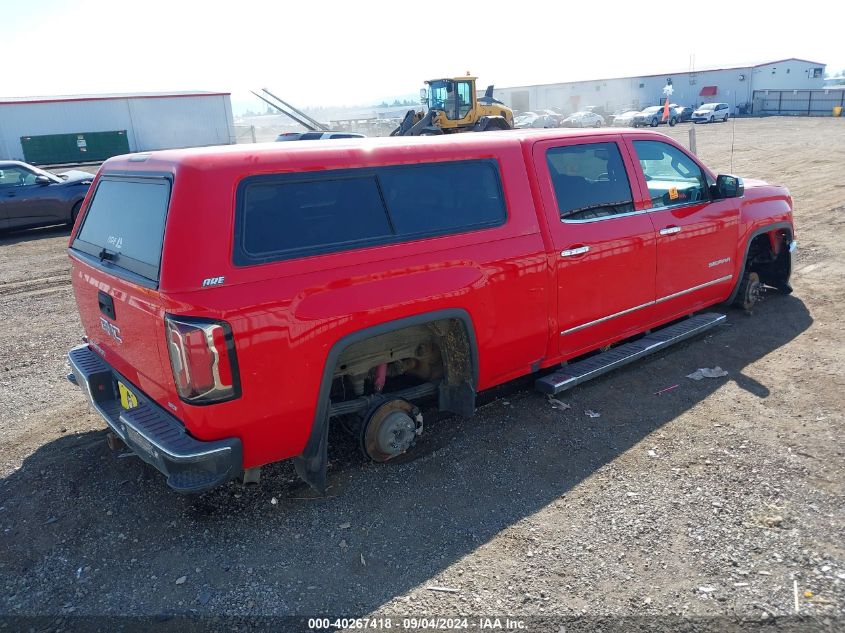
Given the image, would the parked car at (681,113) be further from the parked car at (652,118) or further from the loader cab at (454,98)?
the loader cab at (454,98)

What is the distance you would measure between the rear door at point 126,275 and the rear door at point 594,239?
8.31 feet

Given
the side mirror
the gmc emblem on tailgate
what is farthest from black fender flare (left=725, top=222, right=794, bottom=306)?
the gmc emblem on tailgate

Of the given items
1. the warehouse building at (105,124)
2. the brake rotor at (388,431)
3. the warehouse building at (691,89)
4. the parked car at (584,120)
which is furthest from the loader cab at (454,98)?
the warehouse building at (691,89)

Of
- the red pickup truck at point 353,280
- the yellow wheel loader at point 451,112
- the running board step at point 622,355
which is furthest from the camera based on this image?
the yellow wheel loader at point 451,112

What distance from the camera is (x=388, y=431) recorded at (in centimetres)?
399

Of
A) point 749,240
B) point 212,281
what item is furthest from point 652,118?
point 212,281

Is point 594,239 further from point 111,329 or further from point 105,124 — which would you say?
point 105,124

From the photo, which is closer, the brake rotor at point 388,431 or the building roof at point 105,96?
the brake rotor at point 388,431

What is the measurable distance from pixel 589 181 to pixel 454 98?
20.0 metres

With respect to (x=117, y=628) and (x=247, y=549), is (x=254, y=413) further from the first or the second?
(x=117, y=628)

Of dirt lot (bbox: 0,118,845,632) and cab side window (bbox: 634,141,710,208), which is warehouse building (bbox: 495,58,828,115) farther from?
dirt lot (bbox: 0,118,845,632)

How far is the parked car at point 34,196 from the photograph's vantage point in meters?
13.0

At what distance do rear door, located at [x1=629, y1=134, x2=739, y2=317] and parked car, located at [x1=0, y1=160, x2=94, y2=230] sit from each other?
11862mm

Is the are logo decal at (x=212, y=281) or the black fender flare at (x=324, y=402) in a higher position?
the are logo decal at (x=212, y=281)
